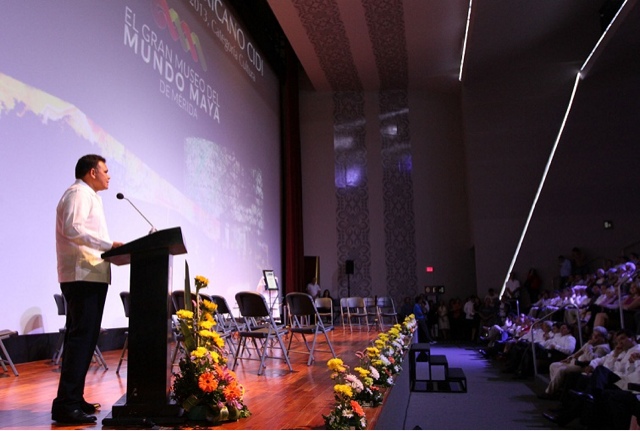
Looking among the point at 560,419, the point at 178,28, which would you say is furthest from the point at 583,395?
the point at 178,28

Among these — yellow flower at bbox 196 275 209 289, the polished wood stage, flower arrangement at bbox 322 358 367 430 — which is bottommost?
the polished wood stage

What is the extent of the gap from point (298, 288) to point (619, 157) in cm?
791

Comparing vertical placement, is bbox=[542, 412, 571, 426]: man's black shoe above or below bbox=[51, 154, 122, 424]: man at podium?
below

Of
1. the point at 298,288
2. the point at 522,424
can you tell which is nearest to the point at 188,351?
the point at 522,424

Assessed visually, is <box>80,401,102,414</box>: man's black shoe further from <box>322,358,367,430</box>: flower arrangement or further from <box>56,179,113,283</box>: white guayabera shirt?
<box>322,358,367,430</box>: flower arrangement

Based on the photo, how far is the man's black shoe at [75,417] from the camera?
2.42m

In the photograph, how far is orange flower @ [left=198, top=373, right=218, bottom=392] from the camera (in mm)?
2453

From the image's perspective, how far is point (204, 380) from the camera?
247cm

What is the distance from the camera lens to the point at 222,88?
9672 mm

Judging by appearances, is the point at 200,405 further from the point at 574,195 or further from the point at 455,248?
the point at 455,248

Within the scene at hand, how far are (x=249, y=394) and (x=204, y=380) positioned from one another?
1.03 m

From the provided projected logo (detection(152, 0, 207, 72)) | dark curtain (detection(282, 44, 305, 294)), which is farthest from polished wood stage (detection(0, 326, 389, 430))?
dark curtain (detection(282, 44, 305, 294))

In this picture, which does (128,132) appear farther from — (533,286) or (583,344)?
(533,286)

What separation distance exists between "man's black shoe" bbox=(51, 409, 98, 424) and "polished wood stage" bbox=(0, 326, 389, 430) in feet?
0.11
